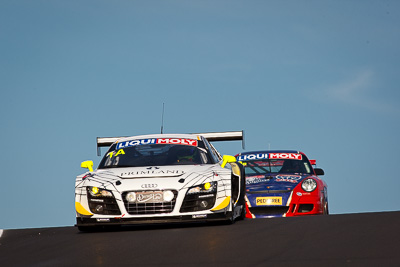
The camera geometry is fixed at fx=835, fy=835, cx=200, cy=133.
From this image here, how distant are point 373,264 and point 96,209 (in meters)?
4.69

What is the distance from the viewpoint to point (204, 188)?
9898 mm

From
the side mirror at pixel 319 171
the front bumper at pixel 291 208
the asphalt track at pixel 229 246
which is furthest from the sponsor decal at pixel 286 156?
the asphalt track at pixel 229 246

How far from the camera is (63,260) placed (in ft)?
22.7

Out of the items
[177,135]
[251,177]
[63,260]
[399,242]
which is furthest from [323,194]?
[63,260]

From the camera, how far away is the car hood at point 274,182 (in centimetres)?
1425

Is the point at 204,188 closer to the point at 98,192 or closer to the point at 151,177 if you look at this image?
the point at 151,177

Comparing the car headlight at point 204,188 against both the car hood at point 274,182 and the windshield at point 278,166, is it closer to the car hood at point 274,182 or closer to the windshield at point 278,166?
the car hood at point 274,182

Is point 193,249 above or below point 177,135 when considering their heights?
below

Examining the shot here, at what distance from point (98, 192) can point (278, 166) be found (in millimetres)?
6501

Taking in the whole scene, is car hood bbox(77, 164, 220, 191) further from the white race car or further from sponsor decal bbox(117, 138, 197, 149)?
sponsor decal bbox(117, 138, 197, 149)

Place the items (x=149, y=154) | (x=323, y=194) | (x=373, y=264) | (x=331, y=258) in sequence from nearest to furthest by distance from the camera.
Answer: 1. (x=373, y=264)
2. (x=331, y=258)
3. (x=149, y=154)
4. (x=323, y=194)

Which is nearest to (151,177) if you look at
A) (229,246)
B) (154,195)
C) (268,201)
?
(154,195)

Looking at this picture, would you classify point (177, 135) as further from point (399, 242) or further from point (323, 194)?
point (399, 242)

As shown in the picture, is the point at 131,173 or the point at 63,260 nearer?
the point at 63,260
